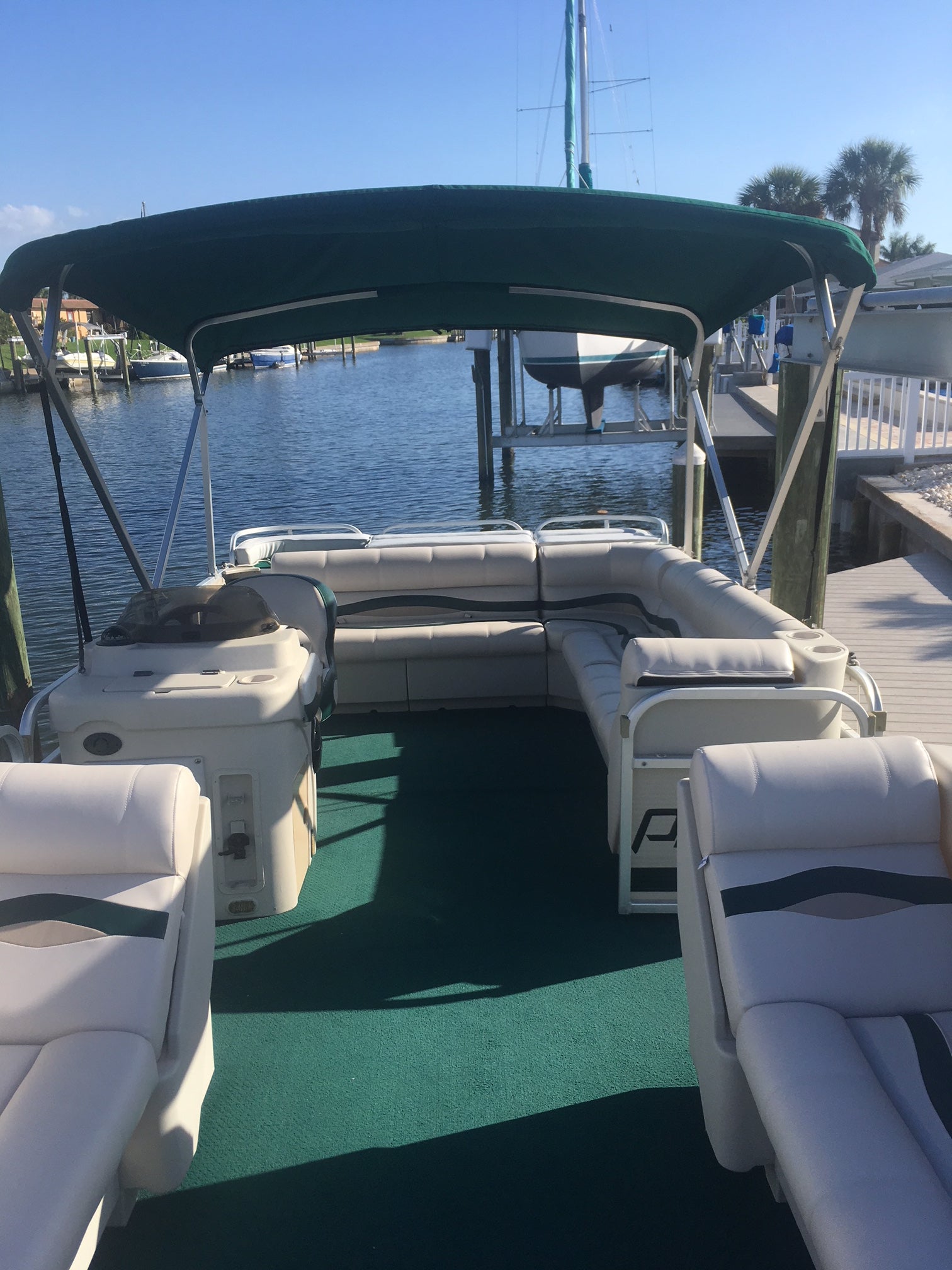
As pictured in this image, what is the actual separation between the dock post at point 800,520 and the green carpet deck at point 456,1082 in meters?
2.12

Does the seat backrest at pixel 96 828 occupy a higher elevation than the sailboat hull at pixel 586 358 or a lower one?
lower

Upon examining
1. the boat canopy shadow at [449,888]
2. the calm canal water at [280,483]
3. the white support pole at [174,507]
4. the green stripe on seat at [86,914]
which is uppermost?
the white support pole at [174,507]

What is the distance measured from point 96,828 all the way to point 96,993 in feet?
1.24

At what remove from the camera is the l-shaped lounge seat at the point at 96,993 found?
171 centimetres

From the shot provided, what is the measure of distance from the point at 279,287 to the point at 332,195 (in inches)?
58.7

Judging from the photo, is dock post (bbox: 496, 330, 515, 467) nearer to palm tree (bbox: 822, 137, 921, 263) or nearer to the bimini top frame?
the bimini top frame

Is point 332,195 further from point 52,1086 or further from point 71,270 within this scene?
point 52,1086

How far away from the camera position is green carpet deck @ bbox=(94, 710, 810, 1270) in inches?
84.0

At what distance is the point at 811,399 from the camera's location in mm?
4312

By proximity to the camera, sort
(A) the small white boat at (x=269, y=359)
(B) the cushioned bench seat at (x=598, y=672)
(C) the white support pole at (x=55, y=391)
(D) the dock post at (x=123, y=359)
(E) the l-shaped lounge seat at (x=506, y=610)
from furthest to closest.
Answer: (A) the small white boat at (x=269, y=359) < (D) the dock post at (x=123, y=359) < (E) the l-shaped lounge seat at (x=506, y=610) < (B) the cushioned bench seat at (x=598, y=672) < (C) the white support pole at (x=55, y=391)

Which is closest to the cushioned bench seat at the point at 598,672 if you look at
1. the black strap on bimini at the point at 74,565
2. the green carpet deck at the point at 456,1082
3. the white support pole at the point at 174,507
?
the green carpet deck at the point at 456,1082

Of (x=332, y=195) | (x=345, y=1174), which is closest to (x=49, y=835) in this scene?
(x=345, y=1174)

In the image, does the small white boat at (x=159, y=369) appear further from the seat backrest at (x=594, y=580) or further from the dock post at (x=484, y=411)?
the seat backrest at (x=594, y=580)

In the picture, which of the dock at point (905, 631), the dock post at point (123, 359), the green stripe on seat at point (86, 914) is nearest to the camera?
the green stripe on seat at point (86, 914)
